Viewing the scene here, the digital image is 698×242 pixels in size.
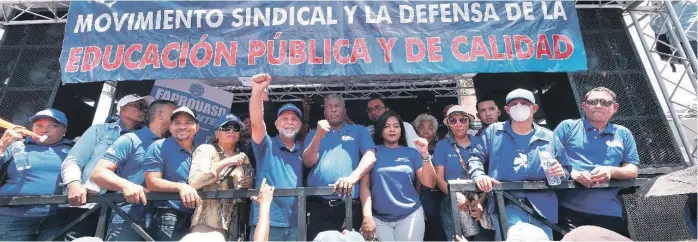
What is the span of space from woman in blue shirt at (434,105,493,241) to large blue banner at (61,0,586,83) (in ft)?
3.19

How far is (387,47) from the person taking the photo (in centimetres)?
423

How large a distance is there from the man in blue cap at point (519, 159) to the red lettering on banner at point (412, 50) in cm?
139

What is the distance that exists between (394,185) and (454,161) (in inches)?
20.1

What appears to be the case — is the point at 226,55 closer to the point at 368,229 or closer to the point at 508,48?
the point at 368,229

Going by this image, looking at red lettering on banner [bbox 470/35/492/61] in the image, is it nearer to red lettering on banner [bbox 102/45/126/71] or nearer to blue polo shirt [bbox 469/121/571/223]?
blue polo shirt [bbox 469/121/571/223]

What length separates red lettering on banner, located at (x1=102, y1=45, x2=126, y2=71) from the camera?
422cm

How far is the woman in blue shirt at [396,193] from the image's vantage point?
2.87 meters

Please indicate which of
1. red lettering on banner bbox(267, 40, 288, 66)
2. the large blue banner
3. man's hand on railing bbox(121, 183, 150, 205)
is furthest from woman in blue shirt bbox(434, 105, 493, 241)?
man's hand on railing bbox(121, 183, 150, 205)

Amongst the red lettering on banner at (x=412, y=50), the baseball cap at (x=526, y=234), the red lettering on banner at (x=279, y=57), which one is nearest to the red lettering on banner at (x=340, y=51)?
the red lettering on banner at (x=279, y=57)

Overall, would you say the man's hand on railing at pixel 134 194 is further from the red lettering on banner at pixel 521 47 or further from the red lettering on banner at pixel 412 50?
the red lettering on banner at pixel 521 47

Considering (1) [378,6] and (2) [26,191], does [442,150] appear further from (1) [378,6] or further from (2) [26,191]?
(2) [26,191]

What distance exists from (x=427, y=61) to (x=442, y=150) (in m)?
1.31

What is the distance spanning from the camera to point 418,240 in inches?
113

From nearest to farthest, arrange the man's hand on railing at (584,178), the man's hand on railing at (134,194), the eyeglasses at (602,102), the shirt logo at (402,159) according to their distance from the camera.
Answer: the man's hand on railing at (134,194) → the man's hand on railing at (584,178) → the eyeglasses at (602,102) → the shirt logo at (402,159)
